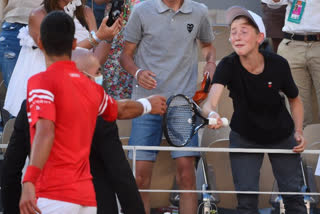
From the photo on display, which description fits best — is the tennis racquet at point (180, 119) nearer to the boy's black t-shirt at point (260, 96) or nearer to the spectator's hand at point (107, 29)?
the boy's black t-shirt at point (260, 96)

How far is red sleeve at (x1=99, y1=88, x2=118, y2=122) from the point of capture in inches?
142

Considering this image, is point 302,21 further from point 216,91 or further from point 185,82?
point 216,91

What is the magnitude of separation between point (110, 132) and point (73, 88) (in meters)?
0.89

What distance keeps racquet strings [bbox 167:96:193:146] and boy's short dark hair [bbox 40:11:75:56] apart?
1228mm

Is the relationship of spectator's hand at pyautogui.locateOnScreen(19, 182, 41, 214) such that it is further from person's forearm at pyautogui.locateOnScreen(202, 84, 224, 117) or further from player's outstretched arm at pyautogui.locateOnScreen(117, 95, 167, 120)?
person's forearm at pyautogui.locateOnScreen(202, 84, 224, 117)

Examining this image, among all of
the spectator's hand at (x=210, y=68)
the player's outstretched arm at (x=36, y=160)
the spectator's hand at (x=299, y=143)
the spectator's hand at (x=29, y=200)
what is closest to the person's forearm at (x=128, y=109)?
the player's outstretched arm at (x=36, y=160)

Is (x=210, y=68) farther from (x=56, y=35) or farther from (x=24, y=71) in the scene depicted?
(x=56, y=35)

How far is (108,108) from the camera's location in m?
3.66

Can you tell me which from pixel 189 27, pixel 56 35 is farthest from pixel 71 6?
pixel 56 35

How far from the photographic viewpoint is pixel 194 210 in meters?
5.14

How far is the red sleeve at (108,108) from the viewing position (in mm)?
3604

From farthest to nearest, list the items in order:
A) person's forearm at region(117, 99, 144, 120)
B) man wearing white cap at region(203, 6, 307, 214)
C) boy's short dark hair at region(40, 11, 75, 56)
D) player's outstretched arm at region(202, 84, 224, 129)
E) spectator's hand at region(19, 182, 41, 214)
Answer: man wearing white cap at region(203, 6, 307, 214) → player's outstretched arm at region(202, 84, 224, 129) → person's forearm at region(117, 99, 144, 120) → boy's short dark hair at region(40, 11, 75, 56) → spectator's hand at region(19, 182, 41, 214)

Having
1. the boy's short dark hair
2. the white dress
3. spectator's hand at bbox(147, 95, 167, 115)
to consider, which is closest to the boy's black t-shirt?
spectator's hand at bbox(147, 95, 167, 115)

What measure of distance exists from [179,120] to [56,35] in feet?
4.49
